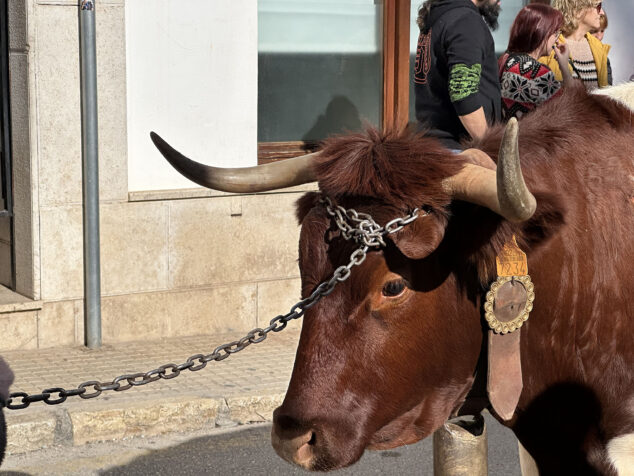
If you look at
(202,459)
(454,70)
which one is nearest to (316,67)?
(454,70)

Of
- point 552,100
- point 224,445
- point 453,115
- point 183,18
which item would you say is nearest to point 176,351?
point 224,445

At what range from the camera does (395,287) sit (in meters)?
2.87

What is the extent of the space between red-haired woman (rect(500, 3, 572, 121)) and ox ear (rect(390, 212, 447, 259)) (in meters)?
2.25

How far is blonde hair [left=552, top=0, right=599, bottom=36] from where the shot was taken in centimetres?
627

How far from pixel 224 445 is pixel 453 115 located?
2.27m

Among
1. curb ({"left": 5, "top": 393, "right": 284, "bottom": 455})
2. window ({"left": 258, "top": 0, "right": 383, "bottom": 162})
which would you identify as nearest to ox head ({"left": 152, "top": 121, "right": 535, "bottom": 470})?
curb ({"left": 5, "top": 393, "right": 284, "bottom": 455})

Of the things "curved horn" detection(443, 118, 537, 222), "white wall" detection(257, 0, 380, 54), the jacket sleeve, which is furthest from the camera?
"white wall" detection(257, 0, 380, 54)

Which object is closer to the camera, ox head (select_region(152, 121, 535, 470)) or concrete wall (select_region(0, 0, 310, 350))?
ox head (select_region(152, 121, 535, 470))

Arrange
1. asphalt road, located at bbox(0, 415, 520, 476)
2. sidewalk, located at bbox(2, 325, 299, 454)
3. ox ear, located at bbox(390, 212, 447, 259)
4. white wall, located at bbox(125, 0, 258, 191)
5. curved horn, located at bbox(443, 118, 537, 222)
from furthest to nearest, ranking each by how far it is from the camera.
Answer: white wall, located at bbox(125, 0, 258, 191), sidewalk, located at bbox(2, 325, 299, 454), asphalt road, located at bbox(0, 415, 520, 476), ox ear, located at bbox(390, 212, 447, 259), curved horn, located at bbox(443, 118, 537, 222)

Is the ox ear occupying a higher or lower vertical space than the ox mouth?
higher

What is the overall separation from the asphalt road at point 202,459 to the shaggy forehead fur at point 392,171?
2788 millimetres

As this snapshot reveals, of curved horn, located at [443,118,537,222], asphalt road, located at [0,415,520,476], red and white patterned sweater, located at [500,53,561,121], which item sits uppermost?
red and white patterned sweater, located at [500,53,561,121]

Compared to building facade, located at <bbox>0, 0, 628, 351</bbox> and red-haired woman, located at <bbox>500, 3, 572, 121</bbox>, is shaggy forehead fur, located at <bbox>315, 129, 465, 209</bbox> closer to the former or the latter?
red-haired woman, located at <bbox>500, 3, 572, 121</bbox>

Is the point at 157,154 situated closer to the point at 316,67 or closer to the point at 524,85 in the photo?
the point at 316,67
